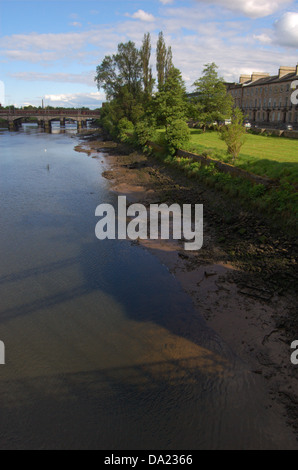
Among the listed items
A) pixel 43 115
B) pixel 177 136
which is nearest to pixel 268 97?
pixel 177 136

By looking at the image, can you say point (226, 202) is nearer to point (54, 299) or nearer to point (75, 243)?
point (75, 243)

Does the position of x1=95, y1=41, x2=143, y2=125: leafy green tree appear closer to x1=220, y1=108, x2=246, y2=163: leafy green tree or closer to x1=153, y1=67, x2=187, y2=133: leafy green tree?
x1=153, y1=67, x2=187, y2=133: leafy green tree

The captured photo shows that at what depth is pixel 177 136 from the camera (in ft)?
108

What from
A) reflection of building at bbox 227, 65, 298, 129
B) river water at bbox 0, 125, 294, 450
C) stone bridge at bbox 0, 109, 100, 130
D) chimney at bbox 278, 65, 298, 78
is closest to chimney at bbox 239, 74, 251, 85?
reflection of building at bbox 227, 65, 298, 129

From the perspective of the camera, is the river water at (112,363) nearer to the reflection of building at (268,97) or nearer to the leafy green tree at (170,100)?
the leafy green tree at (170,100)

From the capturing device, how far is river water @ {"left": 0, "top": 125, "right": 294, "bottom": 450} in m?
7.07

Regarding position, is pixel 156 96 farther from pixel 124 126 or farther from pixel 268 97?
pixel 268 97

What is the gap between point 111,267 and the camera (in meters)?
14.3

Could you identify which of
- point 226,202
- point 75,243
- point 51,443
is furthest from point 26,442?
point 226,202

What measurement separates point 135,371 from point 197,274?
18.3 ft

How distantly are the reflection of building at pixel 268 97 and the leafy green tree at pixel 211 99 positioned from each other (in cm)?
541

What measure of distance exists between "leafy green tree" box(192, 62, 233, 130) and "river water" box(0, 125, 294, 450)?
43.8 metres

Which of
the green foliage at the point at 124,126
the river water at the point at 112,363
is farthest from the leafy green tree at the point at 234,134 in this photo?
the green foliage at the point at 124,126

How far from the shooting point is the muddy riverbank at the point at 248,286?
8484 mm
